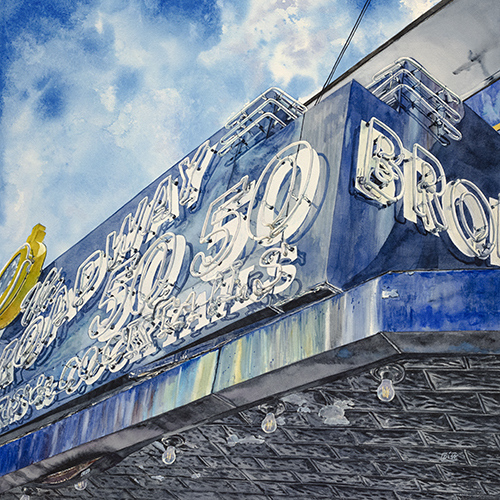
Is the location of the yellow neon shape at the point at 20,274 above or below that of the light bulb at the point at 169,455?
above

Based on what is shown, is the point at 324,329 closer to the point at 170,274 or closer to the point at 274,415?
the point at 274,415

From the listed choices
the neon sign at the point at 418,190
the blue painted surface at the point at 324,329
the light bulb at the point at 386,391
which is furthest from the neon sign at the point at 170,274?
the light bulb at the point at 386,391

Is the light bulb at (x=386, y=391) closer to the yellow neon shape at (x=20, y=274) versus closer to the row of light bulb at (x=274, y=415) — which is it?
the row of light bulb at (x=274, y=415)

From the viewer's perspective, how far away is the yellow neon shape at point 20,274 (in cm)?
1104

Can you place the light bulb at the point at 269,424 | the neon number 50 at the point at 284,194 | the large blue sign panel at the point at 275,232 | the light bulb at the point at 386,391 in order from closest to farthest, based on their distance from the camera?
the light bulb at the point at 386,391 → the light bulb at the point at 269,424 → the large blue sign panel at the point at 275,232 → the neon number 50 at the point at 284,194

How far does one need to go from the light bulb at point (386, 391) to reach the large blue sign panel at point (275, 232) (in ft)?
2.92

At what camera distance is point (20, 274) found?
37.4 ft

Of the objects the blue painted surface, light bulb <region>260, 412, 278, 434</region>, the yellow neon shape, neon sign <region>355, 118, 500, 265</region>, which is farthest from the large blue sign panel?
the yellow neon shape

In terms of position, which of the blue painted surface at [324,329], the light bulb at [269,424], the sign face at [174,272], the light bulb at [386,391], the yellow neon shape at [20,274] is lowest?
the light bulb at [269,424]

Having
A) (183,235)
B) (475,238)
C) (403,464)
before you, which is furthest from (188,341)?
(475,238)

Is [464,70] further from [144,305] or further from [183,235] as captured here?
[144,305]

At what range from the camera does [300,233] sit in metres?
5.59

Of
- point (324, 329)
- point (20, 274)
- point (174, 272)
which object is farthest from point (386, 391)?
point (20, 274)

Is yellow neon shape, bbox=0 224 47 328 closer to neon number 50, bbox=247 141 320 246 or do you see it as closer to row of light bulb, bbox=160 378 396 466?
row of light bulb, bbox=160 378 396 466
